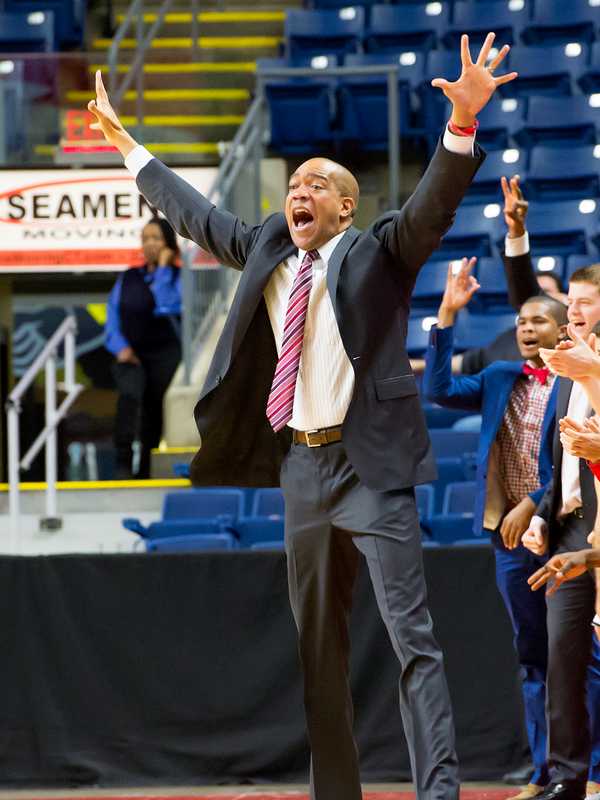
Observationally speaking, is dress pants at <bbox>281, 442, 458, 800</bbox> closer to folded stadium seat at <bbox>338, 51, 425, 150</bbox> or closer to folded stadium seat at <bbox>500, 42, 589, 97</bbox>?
folded stadium seat at <bbox>338, 51, 425, 150</bbox>

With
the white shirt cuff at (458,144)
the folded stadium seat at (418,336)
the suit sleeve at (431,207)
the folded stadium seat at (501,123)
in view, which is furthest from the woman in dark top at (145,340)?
the white shirt cuff at (458,144)

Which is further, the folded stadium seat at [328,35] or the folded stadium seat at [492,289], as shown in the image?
the folded stadium seat at [328,35]

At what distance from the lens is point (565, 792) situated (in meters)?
4.50

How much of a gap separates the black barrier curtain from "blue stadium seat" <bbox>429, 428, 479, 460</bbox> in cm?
288

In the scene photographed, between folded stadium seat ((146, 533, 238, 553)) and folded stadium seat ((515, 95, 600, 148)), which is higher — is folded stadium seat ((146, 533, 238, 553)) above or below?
below

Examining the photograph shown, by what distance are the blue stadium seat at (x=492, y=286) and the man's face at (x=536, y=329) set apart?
5217 mm

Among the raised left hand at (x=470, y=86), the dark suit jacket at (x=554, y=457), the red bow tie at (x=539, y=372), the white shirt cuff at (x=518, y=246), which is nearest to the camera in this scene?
the raised left hand at (x=470, y=86)

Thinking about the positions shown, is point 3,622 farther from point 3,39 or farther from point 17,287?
point 3,39

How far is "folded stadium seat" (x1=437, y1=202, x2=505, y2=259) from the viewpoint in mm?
10484

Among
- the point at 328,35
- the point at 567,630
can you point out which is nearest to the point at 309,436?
the point at 567,630

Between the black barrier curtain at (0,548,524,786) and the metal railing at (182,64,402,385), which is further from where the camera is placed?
the metal railing at (182,64,402,385)

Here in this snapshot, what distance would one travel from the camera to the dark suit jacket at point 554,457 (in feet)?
14.0

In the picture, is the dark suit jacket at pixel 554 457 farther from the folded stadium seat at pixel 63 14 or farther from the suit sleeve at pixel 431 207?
the folded stadium seat at pixel 63 14

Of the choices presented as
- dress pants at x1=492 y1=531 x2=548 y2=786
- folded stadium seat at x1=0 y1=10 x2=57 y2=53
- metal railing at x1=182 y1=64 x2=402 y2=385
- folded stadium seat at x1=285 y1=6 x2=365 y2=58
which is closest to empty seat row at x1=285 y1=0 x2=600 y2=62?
folded stadium seat at x1=285 y1=6 x2=365 y2=58
